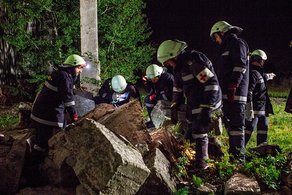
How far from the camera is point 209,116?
518cm

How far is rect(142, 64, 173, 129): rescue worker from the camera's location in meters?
8.12

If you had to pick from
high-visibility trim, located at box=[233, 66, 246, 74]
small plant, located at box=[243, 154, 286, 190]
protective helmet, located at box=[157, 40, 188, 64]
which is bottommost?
small plant, located at box=[243, 154, 286, 190]

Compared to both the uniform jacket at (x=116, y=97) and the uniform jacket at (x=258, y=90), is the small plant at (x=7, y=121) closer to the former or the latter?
the uniform jacket at (x=116, y=97)

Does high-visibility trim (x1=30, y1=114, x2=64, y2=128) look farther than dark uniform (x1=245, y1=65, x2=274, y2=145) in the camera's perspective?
No

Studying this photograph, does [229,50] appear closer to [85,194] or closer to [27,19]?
[85,194]

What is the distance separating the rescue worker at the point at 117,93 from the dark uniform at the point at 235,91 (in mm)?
3232

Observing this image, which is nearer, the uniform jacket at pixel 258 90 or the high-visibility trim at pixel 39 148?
the high-visibility trim at pixel 39 148

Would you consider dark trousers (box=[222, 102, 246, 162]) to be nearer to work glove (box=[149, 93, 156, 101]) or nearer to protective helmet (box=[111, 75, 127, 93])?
work glove (box=[149, 93, 156, 101])

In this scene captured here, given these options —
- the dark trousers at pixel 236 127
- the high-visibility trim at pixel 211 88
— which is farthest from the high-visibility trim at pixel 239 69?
the high-visibility trim at pixel 211 88

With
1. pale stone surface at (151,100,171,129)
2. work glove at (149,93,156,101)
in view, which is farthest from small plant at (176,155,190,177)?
work glove at (149,93,156,101)

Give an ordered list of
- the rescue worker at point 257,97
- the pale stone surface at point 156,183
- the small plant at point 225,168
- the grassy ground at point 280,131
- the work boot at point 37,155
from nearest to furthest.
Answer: the pale stone surface at point 156,183 → the small plant at point 225,168 → the work boot at point 37,155 → the rescue worker at point 257,97 → the grassy ground at point 280,131

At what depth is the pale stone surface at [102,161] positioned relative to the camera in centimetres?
407

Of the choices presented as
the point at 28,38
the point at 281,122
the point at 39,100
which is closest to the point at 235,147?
the point at 39,100

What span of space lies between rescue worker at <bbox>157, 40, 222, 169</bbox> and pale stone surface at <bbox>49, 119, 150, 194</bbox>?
1.12 metres
